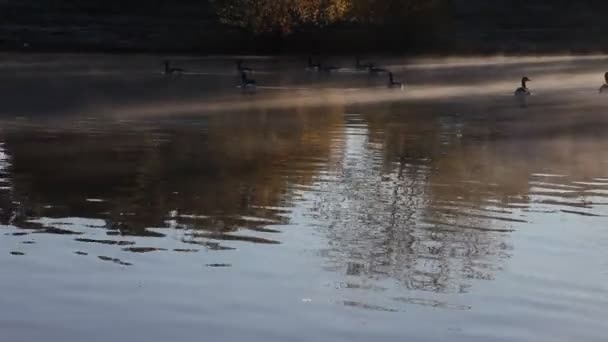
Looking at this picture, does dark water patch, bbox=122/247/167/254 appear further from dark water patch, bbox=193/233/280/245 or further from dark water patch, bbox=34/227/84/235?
dark water patch, bbox=34/227/84/235

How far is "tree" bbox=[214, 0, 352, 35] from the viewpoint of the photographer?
8706 cm

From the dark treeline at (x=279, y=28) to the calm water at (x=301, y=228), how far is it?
55.8 meters

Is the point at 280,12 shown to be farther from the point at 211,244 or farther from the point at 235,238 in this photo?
the point at 211,244

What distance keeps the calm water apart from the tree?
53852 millimetres

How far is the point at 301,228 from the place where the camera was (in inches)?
574

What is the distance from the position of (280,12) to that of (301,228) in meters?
73.9

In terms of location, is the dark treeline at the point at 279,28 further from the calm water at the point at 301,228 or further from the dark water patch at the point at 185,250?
the dark water patch at the point at 185,250

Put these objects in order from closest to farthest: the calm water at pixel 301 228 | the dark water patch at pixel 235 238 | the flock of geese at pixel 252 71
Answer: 1. the calm water at pixel 301 228
2. the dark water patch at pixel 235 238
3. the flock of geese at pixel 252 71

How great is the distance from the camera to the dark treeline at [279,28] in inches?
3497

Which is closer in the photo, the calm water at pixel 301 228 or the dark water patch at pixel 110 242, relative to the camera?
the calm water at pixel 301 228

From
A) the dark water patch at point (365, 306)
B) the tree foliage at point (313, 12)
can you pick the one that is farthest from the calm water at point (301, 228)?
the tree foliage at point (313, 12)

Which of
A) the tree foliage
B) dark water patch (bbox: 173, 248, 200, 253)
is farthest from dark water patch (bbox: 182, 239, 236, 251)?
the tree foliage

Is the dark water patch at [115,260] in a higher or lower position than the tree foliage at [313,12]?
lower

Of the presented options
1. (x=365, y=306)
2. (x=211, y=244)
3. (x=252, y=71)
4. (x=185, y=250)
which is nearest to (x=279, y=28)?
(x=252, y=71)
